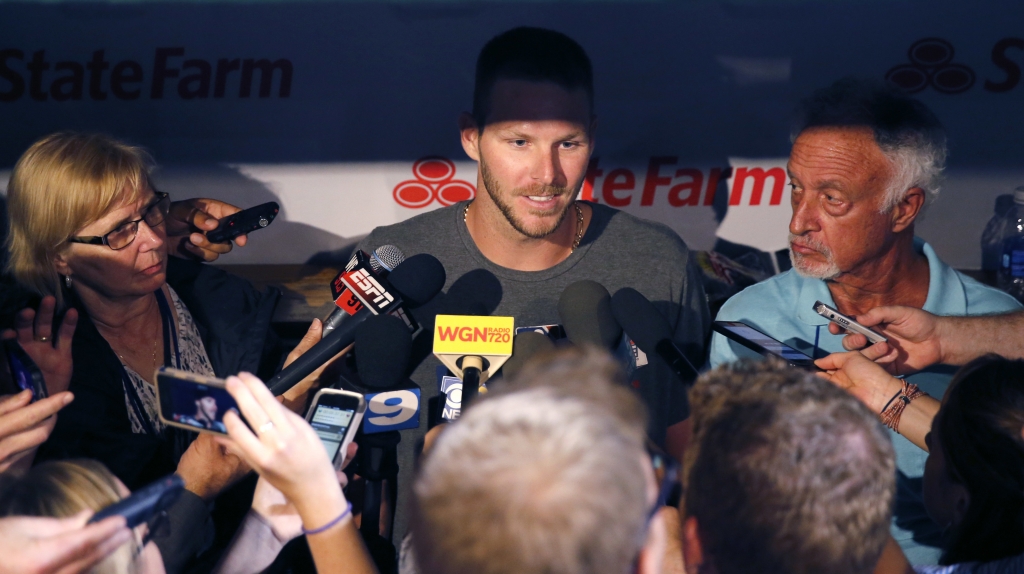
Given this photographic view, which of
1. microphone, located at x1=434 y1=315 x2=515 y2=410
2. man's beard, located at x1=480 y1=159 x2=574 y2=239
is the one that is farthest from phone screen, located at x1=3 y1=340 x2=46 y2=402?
man's beard, located at x1=480 y1=159 x2=574 y2=239

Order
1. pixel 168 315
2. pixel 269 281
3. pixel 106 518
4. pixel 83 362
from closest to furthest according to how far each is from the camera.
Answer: pixel 106 518, pixel 83 362, pixel 168 315, pixel 269 281

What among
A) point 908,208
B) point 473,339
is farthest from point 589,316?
point 908,208

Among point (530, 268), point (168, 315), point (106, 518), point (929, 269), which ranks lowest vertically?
point (168, 315)

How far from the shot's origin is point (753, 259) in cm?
397

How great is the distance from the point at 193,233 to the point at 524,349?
157 centimetres

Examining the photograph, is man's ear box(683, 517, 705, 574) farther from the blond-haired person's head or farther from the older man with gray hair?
the older man with gray hair

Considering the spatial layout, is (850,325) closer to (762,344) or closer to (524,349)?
(762,344)

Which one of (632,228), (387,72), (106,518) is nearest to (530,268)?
(632,228)

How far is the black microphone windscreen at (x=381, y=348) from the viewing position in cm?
187

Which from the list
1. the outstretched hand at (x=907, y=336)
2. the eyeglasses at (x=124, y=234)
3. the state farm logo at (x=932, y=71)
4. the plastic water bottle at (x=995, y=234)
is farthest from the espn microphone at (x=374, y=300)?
the plastic water bottle at (x=995, y=234)

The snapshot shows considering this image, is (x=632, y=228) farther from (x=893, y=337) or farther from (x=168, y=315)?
(x=168, y=315)

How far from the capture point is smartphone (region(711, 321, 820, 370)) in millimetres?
1802

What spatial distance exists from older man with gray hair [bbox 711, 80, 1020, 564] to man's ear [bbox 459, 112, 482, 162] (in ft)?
3.07

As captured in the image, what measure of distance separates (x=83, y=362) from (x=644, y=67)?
2726 mm
